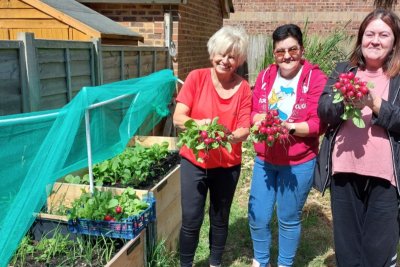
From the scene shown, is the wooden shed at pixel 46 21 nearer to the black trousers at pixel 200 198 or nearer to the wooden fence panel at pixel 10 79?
the wooden fence panel at pixel 10 79

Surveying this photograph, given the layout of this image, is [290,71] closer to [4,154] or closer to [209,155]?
[209,155]

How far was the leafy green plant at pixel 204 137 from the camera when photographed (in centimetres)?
237

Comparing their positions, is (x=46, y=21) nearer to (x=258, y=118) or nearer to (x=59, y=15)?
(x=59, y=15)

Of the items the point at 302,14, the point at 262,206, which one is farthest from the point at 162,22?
the point at 302,14

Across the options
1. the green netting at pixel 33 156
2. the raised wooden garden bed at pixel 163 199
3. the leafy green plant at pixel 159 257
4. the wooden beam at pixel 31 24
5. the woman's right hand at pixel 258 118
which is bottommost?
the leafy green plant at pixel 159 257

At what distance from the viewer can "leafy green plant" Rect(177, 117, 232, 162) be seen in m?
2.37

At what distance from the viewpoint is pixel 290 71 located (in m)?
2.54

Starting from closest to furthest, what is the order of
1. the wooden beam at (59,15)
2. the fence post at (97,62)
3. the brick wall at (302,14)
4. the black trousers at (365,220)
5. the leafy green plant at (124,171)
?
the black trousers at (365,220) < the leafy green plant at (124,171) < the fence post at (97,62) < the wooden beam at (59,15) < the brick wall at (302,14)

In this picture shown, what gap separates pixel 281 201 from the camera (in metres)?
2.74

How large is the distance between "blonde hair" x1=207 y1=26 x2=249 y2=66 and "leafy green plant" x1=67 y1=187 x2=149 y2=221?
1264 mm

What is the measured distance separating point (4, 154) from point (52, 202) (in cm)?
101

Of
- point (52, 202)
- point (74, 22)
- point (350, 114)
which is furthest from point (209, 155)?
point (74, 22)

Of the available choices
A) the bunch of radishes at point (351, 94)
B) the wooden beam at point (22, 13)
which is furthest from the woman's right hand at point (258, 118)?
the wooden beam at point (22, 13)

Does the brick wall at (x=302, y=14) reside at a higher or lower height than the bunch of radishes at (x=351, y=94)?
higher
